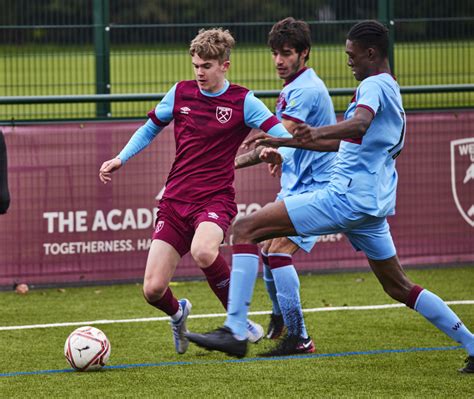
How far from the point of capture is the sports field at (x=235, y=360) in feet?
23.2

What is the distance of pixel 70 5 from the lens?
1486 centimetres

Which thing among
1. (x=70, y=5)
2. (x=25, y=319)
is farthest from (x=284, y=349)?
(x=70, y=5)

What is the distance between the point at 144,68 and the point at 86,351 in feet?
23.3

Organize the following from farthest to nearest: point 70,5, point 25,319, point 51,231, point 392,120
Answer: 1. point 70,5
2. point 51,231
3. point 25,319
4. point 392,120

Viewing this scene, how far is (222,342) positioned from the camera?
6.60 meters

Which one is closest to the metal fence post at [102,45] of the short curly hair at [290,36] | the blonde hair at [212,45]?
the short curly hair at [290,36]

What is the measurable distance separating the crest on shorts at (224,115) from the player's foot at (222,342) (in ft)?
5.29

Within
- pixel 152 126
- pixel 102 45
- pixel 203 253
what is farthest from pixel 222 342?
pixel 102 45

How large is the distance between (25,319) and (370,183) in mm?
3779

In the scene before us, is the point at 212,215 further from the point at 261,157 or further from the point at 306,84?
the point at 306,84

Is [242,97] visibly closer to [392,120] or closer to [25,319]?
[392,120]

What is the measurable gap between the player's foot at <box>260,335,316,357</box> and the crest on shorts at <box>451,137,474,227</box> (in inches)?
166

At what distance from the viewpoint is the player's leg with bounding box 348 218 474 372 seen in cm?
725

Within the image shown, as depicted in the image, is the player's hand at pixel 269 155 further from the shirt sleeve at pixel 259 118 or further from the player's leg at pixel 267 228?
the shirt sleeve at pixel 259 118
